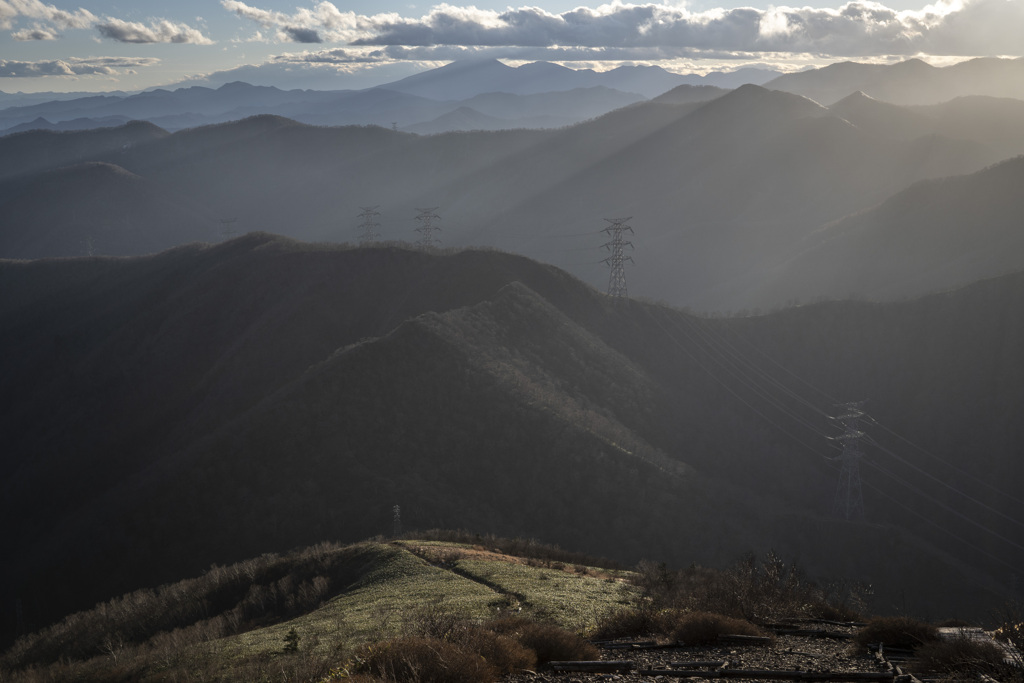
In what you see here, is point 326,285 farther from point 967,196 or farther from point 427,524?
point 967,196

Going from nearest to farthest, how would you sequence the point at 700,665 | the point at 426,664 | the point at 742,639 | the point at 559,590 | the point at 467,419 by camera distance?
the point at 426,664 → the point at 700,665 → the point at 742,639 → the point at 559,590 → the point at 467,419

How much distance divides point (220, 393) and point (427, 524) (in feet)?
104

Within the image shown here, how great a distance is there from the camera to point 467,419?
157ft

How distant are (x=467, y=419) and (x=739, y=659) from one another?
113ft

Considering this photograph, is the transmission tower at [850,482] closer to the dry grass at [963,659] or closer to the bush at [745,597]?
the bush at [745,597]

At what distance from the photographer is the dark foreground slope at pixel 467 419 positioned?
42.0 meters

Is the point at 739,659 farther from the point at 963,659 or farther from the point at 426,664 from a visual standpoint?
the point at 426,664

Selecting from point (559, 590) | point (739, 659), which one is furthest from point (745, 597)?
point (559, 590)

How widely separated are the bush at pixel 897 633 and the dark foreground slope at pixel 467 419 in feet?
86.5

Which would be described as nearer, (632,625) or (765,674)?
(765,674)

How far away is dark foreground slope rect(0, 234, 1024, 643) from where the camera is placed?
4203 centimetres

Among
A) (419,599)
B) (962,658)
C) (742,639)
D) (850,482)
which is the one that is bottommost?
(850,482)

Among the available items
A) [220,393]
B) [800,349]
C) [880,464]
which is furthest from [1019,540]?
[220,393]

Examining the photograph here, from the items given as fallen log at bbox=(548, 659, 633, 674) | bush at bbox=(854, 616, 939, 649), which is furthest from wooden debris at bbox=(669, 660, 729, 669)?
bush at bbox=(854, 616, 939, 649)
